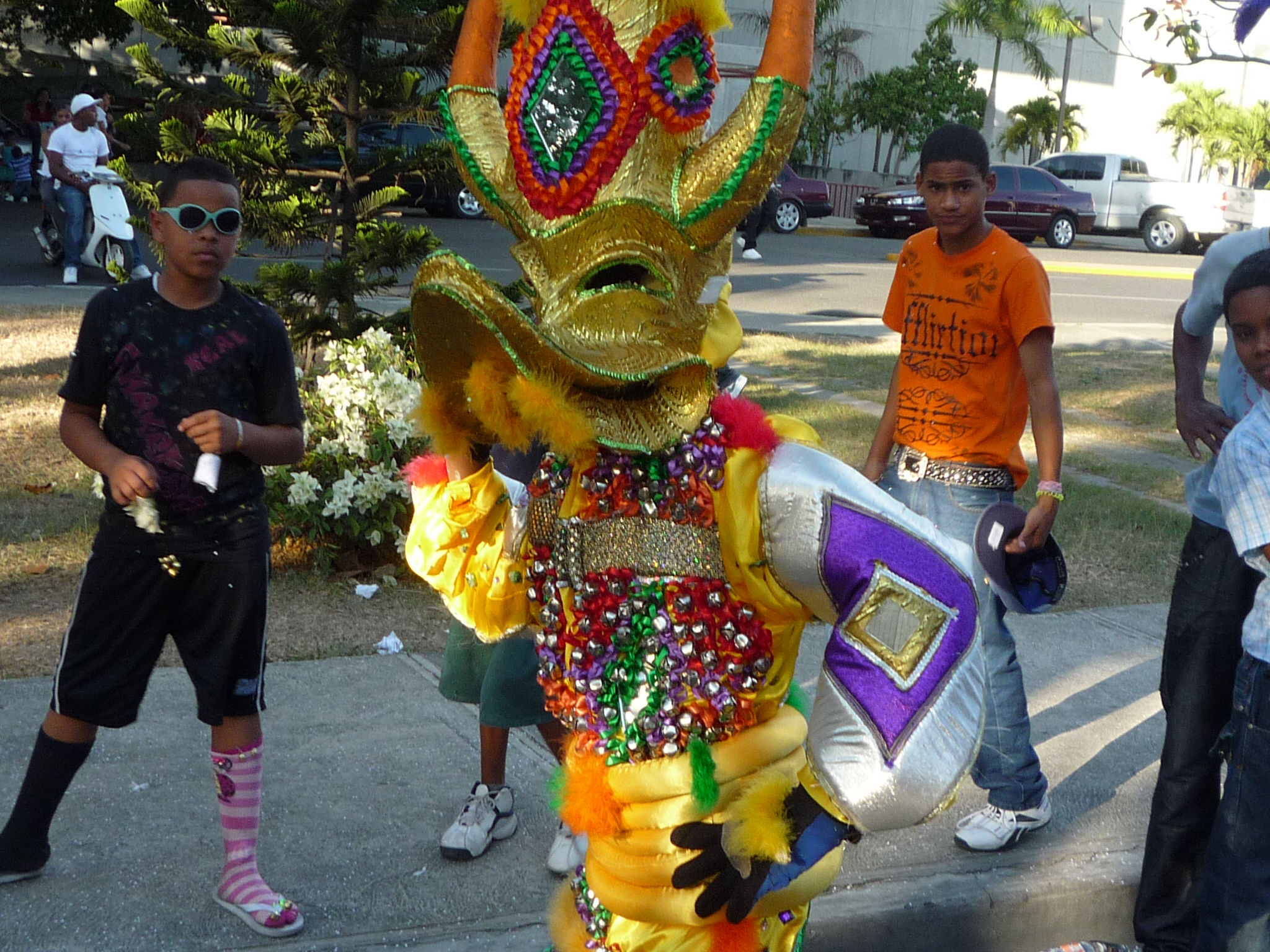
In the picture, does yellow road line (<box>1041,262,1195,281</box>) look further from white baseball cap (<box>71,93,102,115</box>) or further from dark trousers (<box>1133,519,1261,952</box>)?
dark trousers (<box>1133,519,1261,952</box>)

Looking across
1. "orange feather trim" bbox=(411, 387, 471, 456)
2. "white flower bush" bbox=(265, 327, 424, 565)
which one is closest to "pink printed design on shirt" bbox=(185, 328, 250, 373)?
"orange feather trim" bbox=(411, 387, 471, 456)

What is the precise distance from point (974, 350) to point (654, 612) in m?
1.79

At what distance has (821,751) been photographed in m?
1.98

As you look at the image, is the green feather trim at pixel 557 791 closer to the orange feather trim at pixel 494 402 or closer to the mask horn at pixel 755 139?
the orange feather trim at pixel 494 402

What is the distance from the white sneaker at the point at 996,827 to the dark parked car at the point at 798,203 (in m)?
21.1

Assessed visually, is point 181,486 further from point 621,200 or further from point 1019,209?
point 1019,209

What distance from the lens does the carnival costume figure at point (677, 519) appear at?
77.5 inches

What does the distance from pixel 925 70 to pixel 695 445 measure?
31538mm

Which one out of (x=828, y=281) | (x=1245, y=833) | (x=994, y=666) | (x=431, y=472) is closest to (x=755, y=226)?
(x=828, y=281)

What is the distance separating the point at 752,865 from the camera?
1985mm

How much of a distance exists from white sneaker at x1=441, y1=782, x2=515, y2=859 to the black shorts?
0.80m

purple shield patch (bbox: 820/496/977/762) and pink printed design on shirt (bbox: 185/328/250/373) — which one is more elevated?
pink printed design on shirt (bbox: 185/328/250/373)

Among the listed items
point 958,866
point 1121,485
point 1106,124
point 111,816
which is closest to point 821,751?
point 958,866

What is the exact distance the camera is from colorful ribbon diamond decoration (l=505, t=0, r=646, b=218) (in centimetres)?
204
